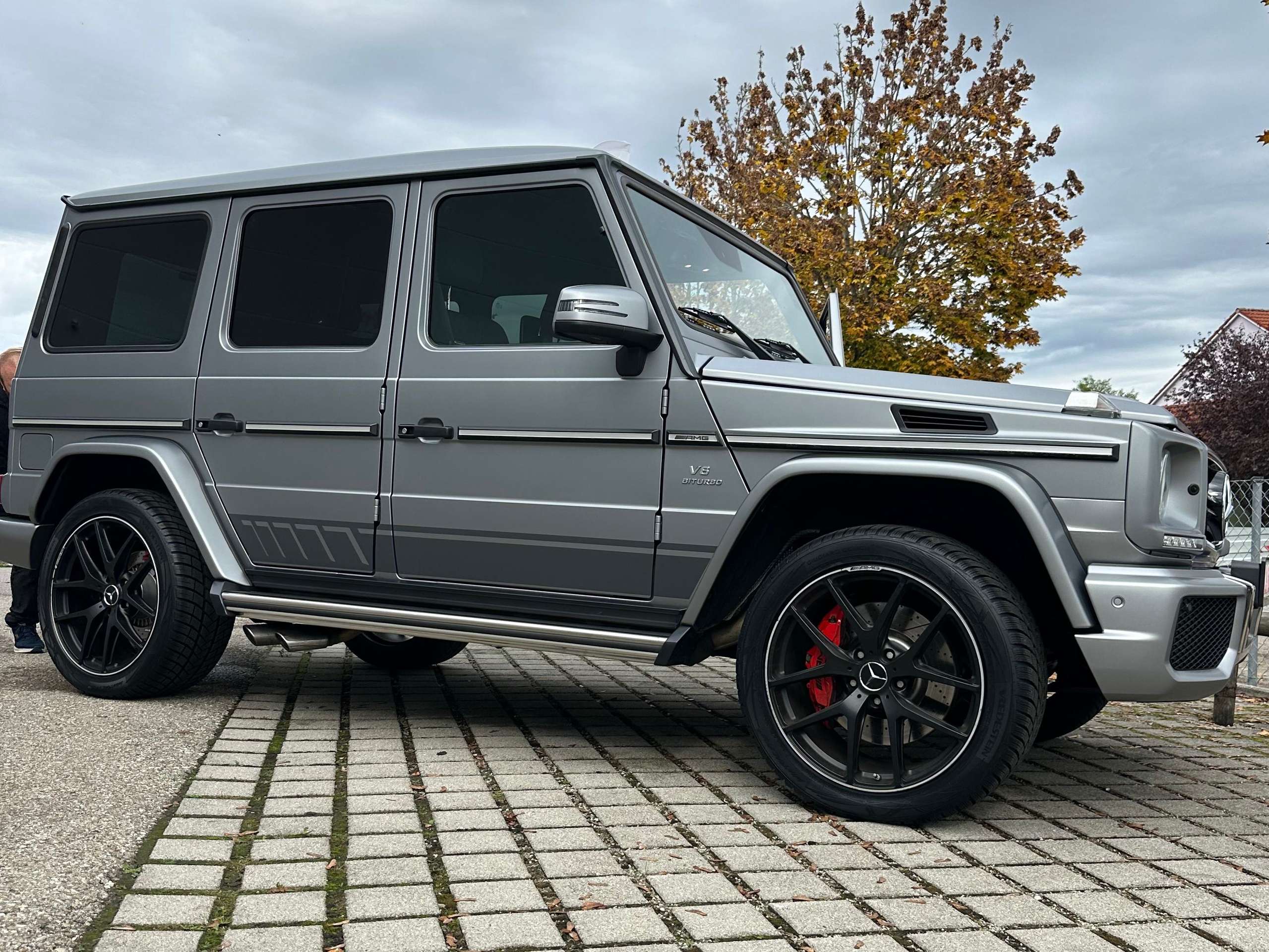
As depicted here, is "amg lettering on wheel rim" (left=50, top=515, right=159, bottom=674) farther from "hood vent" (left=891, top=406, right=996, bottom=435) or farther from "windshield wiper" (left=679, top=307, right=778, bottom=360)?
"hood vent" (left=891, top=406, right=996, bottom=435)

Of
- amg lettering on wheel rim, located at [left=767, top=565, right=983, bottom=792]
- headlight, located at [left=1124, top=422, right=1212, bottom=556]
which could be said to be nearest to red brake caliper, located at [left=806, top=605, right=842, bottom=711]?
amg lettering on wheel rim, located at [left=767, top=565, right=983, bottom=792]

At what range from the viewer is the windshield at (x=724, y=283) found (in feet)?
14.4

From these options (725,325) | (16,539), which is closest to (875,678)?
(725,325)

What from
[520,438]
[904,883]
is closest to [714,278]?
[520,438]

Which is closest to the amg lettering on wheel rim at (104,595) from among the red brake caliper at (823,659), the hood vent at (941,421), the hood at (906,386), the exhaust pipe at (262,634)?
the exhaust pipe at (262,634)

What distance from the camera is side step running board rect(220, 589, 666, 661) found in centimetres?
407

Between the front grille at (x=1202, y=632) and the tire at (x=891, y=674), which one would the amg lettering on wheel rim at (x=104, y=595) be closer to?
the tire at (x=891, y=674)

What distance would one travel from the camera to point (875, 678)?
3600 mm

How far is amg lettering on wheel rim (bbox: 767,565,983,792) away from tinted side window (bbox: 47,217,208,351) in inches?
123

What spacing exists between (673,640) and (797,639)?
420 millimetres

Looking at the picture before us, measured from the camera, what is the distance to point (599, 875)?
2980mm

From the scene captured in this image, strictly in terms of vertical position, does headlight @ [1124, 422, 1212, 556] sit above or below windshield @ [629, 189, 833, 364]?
below

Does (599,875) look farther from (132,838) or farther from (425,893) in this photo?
(132,838)

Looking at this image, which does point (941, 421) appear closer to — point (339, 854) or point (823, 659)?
point (823, 659)
